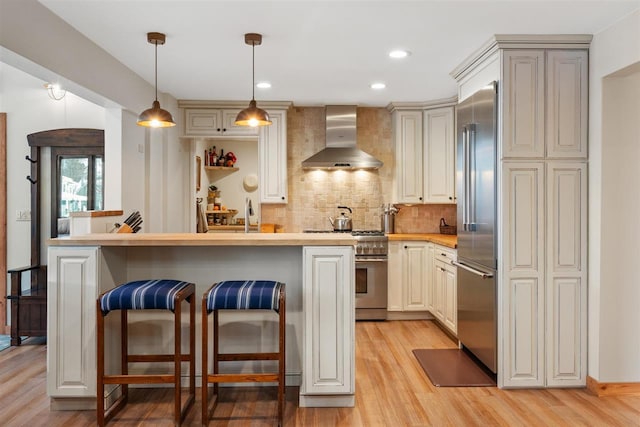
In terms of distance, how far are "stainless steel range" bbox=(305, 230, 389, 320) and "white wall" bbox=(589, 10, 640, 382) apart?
7.46 ft

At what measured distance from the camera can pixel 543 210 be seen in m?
3.17

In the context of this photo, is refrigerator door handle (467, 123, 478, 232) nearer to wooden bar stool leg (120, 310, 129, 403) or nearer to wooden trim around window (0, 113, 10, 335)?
wooden bar stool leg (120, 310, 129, 403)

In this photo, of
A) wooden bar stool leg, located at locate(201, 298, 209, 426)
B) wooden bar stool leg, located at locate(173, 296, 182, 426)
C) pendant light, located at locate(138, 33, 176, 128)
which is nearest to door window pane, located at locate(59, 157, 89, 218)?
pendant light, located at locate(138, 33, 176, 128)

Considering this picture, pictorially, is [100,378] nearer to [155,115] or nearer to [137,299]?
[137,299]

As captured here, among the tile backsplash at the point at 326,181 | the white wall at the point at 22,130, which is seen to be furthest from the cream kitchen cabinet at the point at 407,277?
the white wall at the point at 22,130

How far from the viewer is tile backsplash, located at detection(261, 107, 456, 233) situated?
558 centimetres

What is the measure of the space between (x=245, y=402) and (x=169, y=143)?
305 centimetres

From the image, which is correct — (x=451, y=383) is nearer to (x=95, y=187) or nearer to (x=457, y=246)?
(x=457, y=246)

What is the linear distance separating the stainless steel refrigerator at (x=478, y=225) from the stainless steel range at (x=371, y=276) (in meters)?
1.22

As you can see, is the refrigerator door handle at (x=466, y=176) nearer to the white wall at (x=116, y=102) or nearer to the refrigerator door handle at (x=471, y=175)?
the refrigerator door handle at (x=471, y=175)

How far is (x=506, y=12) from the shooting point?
2799 millimetres

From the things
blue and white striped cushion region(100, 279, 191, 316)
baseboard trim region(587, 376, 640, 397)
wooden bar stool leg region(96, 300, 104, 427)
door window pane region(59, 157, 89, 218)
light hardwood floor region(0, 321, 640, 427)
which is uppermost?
door window pane region(59, 157, 89, 218)

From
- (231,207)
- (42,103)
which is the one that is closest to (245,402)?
(42,103)

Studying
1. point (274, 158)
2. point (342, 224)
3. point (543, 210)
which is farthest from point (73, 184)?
point (543, 210)
